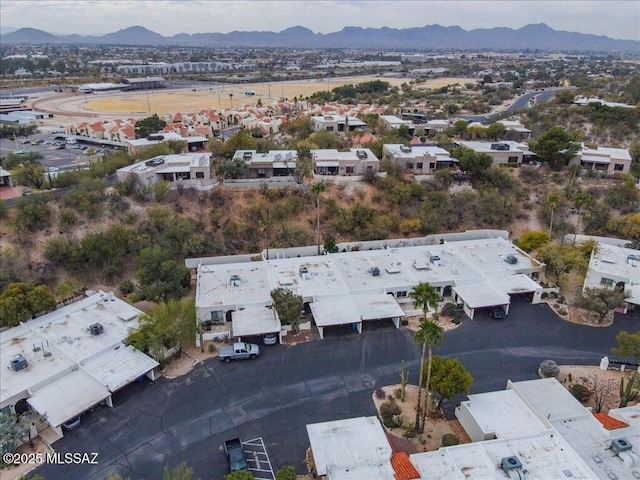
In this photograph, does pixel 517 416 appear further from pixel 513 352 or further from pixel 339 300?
pixel 339 300

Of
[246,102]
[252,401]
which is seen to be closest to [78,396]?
[252,401]

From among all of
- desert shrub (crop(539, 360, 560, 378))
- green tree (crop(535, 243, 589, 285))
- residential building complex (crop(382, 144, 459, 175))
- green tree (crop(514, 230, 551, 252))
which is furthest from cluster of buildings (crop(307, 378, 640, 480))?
residential building complex (crop(382, 144, 459, 175))

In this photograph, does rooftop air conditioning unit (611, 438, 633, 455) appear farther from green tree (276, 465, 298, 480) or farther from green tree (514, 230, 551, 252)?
green tree (514, 230, 551, 252)

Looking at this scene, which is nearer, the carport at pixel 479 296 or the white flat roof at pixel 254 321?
the white flat roof at pixel 254 321

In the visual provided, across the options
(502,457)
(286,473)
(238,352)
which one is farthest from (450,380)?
(238,352)

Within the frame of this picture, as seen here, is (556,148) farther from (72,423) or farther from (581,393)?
(72,423)

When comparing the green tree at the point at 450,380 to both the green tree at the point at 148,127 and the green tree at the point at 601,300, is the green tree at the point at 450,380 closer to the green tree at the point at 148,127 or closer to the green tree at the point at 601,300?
the green tree at the point at 601,300

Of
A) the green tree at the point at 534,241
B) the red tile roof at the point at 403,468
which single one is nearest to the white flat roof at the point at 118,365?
the red tile roof at the point at 403,468
